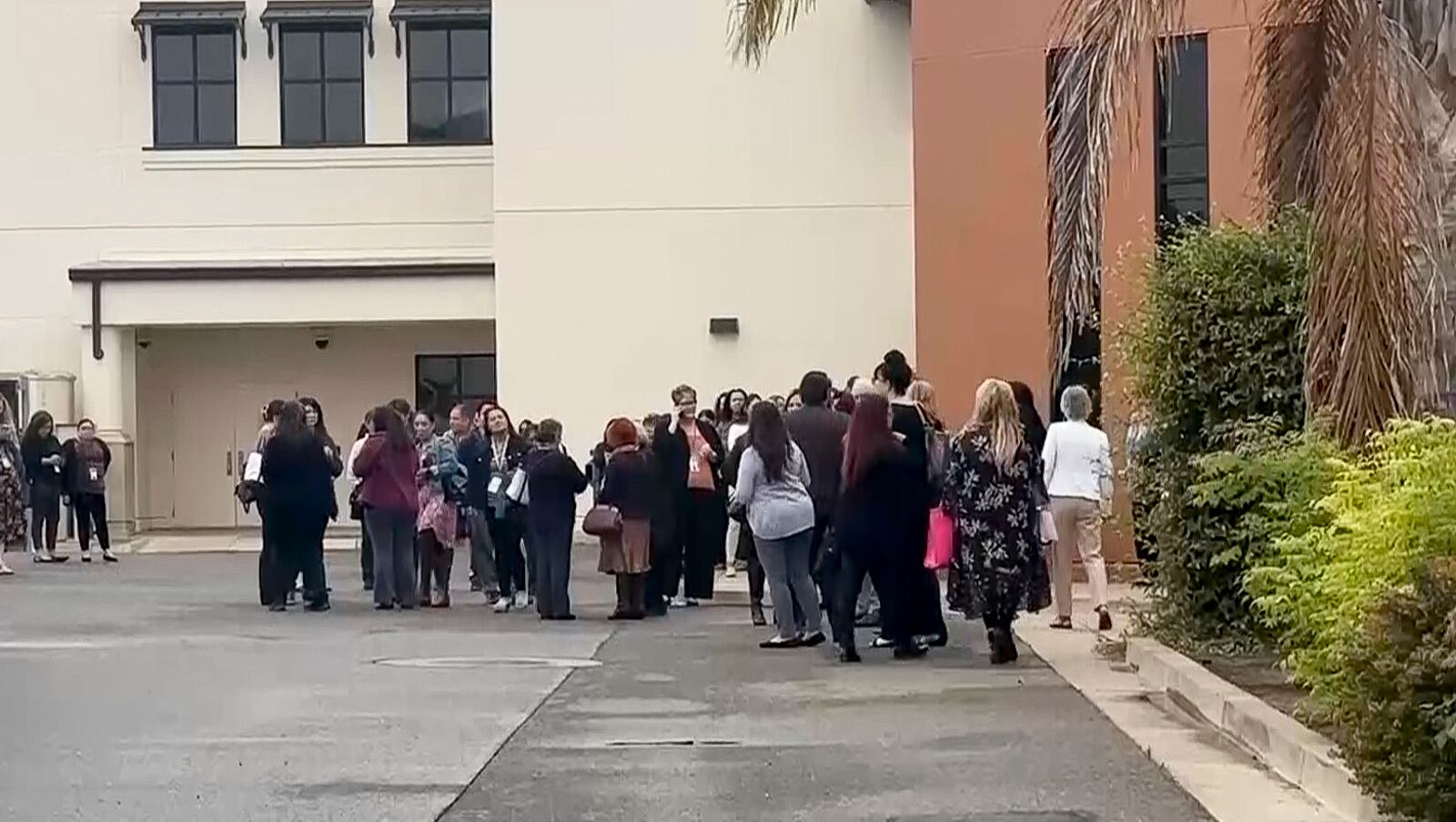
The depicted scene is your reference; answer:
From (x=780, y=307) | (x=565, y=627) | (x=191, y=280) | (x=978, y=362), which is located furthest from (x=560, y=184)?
(x=565, y=627)

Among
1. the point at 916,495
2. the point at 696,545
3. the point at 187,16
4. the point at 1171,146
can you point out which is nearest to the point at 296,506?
the point at 696,545

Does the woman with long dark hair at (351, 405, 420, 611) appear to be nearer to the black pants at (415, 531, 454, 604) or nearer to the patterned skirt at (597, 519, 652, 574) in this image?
the black pants at (415, 531, 454, 604)

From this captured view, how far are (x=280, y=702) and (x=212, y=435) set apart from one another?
19890 millimetres

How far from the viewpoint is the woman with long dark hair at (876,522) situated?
1399 centimetres

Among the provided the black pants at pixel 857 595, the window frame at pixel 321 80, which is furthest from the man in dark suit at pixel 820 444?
the window frame at pixel 321 80

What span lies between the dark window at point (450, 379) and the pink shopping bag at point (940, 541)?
1744 cm

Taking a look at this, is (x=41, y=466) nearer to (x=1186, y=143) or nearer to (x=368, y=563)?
(x=368, y=563)

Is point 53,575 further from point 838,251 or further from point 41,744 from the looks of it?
point 41,744

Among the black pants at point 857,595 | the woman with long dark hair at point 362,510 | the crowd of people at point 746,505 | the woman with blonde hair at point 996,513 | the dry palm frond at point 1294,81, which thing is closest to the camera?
the dry palm frond at point 1294,81

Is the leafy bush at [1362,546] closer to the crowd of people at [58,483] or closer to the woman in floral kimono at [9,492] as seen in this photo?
the woman in floral kimono at [9,492]

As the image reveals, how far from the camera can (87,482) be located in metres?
24.2

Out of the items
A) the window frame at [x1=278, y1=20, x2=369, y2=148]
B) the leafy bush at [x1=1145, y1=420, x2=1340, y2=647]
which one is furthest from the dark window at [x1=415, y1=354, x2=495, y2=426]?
the leafy bush at [x1=1145, y1=420, x2=1340, y2=647]

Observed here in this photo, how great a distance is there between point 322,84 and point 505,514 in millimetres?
13786

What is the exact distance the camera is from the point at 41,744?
34.3 feet
